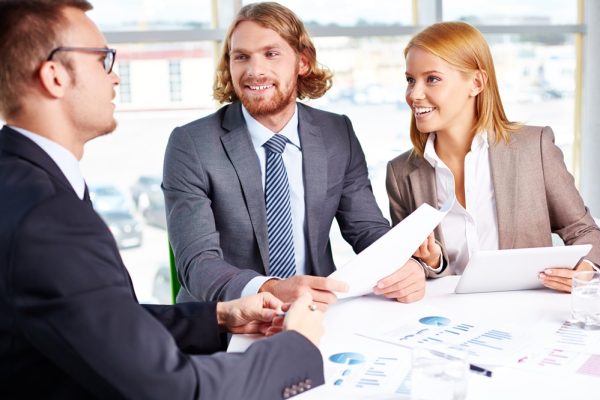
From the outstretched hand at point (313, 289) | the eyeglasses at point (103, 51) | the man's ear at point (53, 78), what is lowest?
the outstretched hand at point (313, 289)

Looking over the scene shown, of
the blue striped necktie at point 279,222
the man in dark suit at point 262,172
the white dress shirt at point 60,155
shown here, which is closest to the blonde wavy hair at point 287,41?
the man in dark suit at point 262,172

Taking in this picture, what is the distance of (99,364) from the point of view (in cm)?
129

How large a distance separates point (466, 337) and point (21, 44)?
1.22 metres

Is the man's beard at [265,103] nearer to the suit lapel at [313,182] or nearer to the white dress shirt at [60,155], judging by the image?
the suit lapel at [313,182]

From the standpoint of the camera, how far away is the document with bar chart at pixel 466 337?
5.59 ft

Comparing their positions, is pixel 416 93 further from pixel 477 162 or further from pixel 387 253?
pixel 387 253

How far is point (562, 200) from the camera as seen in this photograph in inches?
106

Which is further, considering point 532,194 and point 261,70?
point 261,70

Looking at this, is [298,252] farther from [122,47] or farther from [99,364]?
[122,47]

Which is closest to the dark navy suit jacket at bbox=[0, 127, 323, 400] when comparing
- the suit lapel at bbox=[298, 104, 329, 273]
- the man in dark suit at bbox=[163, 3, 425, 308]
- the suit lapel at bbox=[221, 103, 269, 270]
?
the man in dark suit at bbox=[163, 3, 425, 308]

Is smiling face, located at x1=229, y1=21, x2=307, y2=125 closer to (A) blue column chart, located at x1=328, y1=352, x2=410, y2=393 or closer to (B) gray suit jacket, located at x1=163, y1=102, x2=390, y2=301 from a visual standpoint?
(B) gray suit jacket, located at x1=163, y1=102, x2=390, y2=301

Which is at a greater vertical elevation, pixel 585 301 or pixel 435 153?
pixel 435 153

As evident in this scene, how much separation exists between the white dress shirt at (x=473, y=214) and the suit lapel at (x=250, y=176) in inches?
25.8

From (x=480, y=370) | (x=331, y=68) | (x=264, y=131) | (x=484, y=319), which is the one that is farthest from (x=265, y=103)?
(x=331, y=68)
